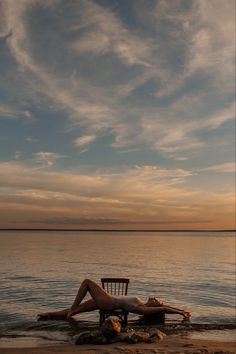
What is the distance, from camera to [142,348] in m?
10.5

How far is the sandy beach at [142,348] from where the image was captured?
10.0 m

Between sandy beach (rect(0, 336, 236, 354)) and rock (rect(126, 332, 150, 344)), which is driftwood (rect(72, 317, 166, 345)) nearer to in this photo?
rock (rect(126, 332, 150, 344))

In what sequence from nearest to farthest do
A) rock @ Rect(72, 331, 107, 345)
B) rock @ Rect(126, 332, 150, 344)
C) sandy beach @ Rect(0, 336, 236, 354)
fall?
sandy beach @ Rect(0, 336, 236, 354)
rock @ Rect(72, 331, 107, 345)
rock @ Rect(126, 332, 150, 344)

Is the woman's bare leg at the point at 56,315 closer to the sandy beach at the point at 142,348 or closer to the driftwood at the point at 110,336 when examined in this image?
the driftwood at the point at 110,336

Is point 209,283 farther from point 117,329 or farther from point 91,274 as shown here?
point 117,329

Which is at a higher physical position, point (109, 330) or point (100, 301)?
point (100, 301)

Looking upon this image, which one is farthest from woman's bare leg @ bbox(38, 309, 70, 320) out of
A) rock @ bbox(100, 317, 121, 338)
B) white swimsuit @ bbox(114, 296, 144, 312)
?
rock @ bbox(100, 317, 121, 338)

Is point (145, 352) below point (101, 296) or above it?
below

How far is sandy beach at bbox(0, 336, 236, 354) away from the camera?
10.0m

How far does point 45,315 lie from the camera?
14195mm

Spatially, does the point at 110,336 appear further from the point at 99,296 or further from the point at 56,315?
the point at 56,315

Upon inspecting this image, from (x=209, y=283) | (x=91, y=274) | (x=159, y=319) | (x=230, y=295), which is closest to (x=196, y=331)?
(x=159, y=319)

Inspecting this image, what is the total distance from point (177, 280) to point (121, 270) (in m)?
7.73

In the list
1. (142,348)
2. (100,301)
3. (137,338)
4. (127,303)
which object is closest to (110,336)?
(137,338)
